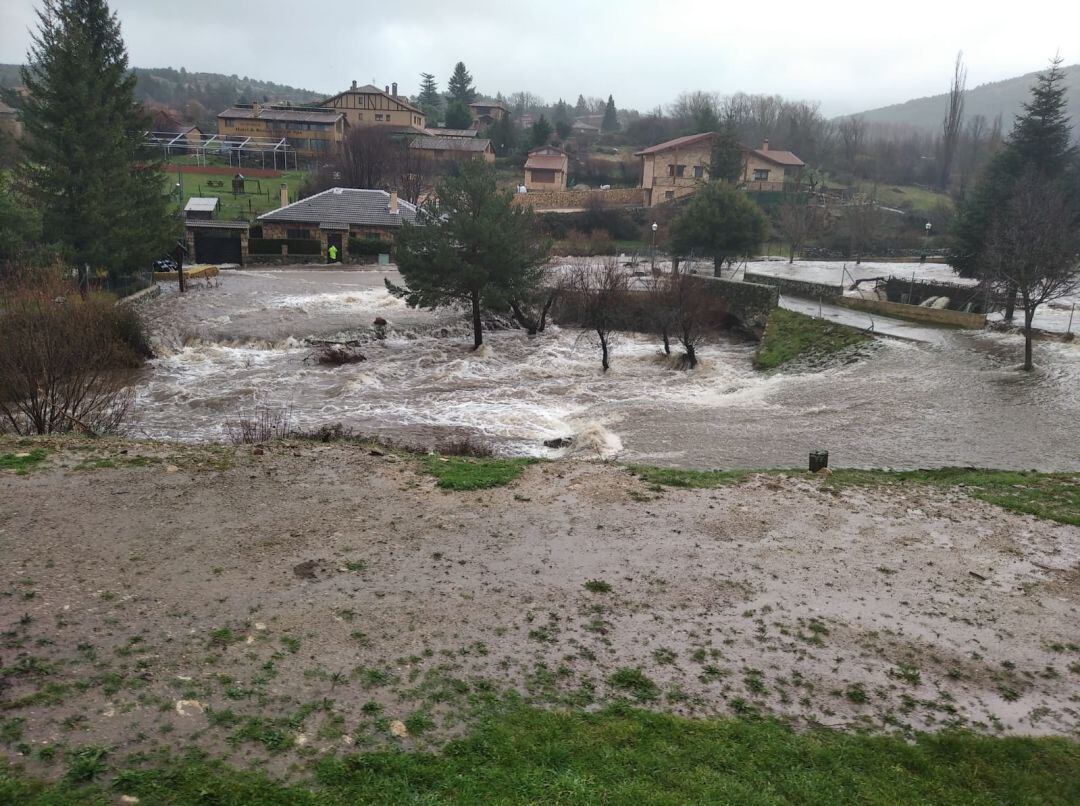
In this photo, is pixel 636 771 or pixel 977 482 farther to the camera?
Result: pixel 977 482

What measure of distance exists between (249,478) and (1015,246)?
20.5 m

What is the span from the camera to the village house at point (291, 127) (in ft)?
241

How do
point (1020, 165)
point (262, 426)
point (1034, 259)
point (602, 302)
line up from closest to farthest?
point (262, 426)
point (1034, 259)
point (602, 302)
point (1020, 165)

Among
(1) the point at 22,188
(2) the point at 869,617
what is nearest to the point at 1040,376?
(2) the point at 869,617

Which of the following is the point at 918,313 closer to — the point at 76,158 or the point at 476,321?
the point at 476,321

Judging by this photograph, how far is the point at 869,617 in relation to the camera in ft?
25.0

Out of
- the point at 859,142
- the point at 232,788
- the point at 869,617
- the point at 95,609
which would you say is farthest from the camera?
the point at 859,142

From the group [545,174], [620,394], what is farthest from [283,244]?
[620,394]

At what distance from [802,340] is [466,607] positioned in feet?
70.2

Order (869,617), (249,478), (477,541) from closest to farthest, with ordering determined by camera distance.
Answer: (869,617) < (477,541) < (249,478)

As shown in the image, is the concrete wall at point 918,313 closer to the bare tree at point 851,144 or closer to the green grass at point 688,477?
the green grass at point 688,477

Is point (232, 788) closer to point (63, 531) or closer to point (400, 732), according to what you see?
point (400, 732)

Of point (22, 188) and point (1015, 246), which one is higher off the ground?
point (22, 188)

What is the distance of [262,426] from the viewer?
15633mm
